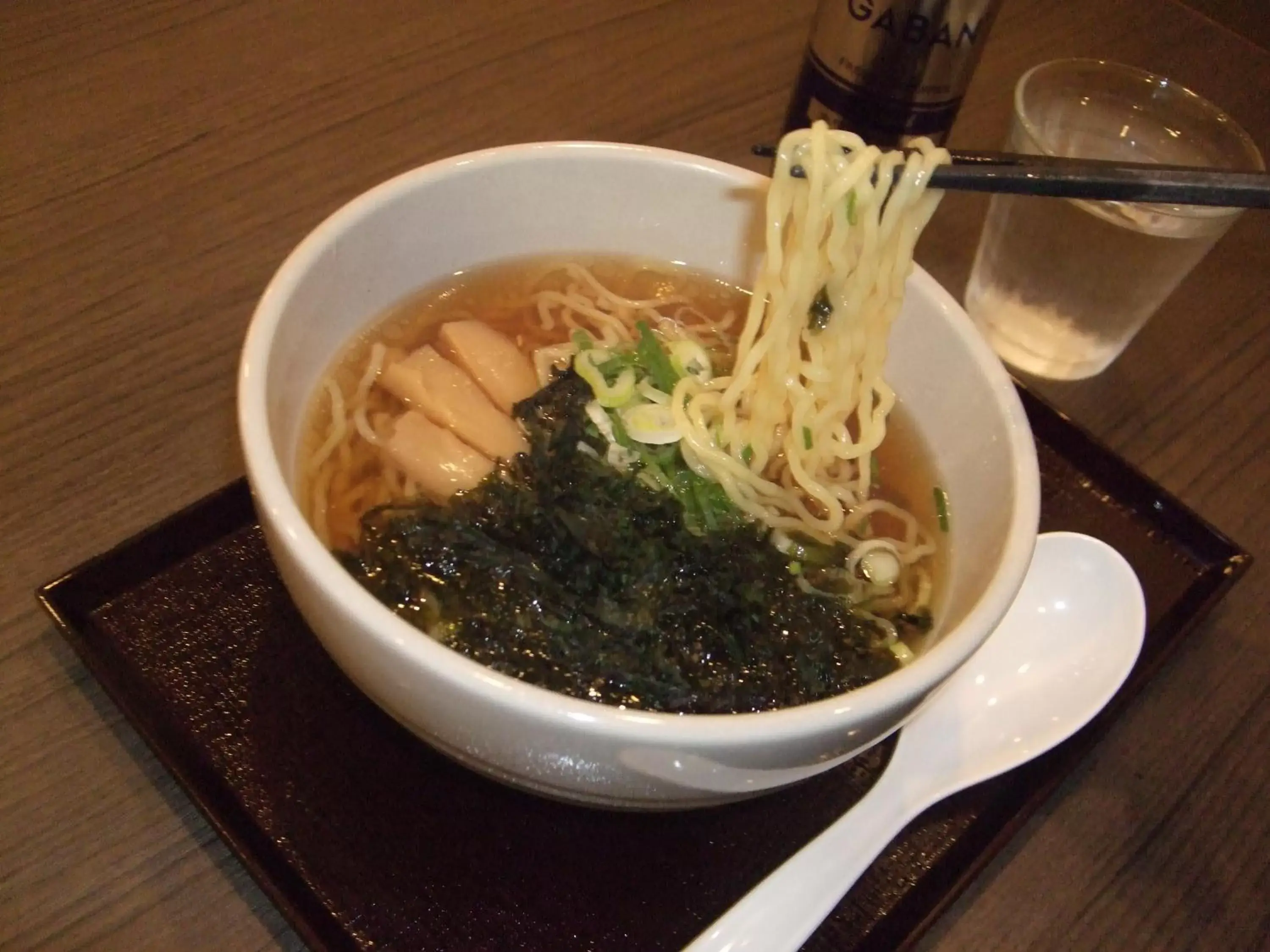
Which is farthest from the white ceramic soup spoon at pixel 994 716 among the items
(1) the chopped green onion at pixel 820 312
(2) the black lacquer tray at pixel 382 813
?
(1) the chopped green onion at pixel 820 312

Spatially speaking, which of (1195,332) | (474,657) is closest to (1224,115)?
(1195,332)

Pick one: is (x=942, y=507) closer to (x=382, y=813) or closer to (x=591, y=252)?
(x=591, y=252)

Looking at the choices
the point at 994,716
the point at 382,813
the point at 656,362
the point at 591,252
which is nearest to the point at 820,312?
the point at 656,362

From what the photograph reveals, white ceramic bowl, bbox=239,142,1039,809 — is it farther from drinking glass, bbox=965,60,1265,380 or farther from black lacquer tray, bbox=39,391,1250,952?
drinking glass, bbox=965,60,1265,380

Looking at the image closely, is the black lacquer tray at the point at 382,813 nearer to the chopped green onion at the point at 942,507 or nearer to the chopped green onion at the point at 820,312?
the chopped green onion at the point at 942,507

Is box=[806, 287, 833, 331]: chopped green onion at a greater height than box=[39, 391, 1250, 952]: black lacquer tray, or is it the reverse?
box=[806, 287, 833, 331]: chopped green onion

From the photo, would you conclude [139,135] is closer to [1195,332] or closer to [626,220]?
[626,220]

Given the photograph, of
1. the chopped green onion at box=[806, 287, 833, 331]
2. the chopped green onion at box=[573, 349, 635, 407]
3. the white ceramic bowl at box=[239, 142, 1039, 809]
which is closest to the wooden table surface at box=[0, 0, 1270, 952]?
the white ceramic bowl at box=[239, 142, 1039, 809]
